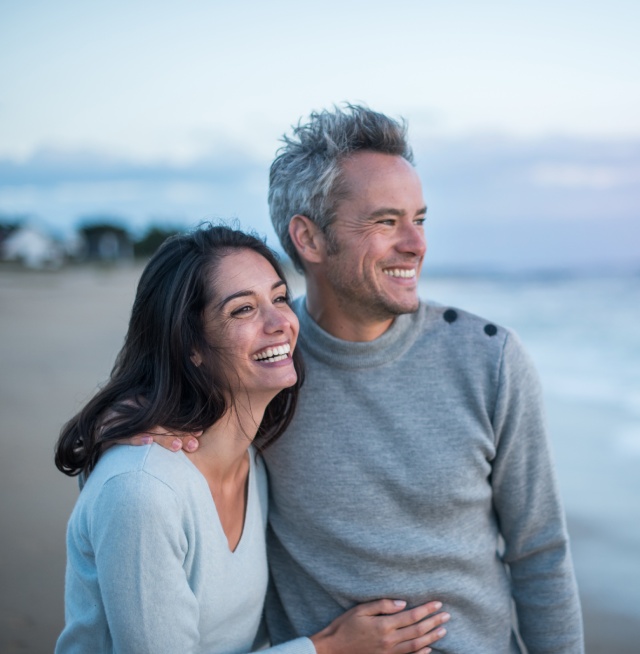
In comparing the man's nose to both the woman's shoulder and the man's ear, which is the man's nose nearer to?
the man's ear

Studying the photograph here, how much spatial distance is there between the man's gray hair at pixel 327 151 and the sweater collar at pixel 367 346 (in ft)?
1.23

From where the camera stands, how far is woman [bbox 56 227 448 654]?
178 cm

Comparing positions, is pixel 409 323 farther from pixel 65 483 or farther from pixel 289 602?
pixel 65 483

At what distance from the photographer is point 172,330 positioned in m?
2.08

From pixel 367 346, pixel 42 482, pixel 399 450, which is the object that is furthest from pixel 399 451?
pixel 42 482

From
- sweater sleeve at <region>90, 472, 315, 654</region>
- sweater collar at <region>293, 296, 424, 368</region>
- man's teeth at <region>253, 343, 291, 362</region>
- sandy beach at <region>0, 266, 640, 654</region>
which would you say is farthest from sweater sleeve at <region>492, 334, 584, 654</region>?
sandy beach at <region>0, 266, 640, 654</region>

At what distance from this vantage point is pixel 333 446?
2.37m

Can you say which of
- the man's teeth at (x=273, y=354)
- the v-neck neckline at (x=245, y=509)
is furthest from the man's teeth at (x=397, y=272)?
the v-neck neckline at (x=245, y=509)

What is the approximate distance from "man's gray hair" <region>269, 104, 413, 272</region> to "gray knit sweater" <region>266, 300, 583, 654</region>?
480 millimetres

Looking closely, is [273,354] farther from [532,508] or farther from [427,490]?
[532,508]

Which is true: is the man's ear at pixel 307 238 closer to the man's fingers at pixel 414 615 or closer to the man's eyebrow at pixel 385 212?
the man's eyebrow at pixel 385 212

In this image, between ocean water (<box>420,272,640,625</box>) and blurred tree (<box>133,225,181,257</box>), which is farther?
blurred tree (<box>133,225,181,257</box>)

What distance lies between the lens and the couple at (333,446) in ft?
6.56

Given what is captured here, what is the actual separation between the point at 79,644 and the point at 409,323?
4.55ft
